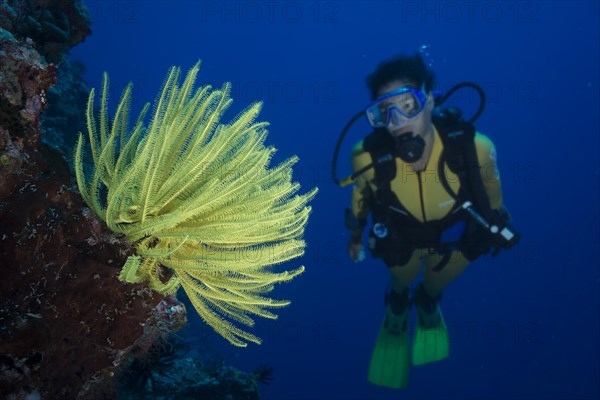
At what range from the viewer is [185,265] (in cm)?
232

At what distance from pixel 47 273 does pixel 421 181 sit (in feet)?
18.0

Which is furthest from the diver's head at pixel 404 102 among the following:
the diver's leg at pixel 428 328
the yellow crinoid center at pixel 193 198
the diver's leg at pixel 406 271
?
the yellow crinoid center at pixel 193 198

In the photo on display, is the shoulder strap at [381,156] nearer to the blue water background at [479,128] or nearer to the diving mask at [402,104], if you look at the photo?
the diving mask at [402,104]

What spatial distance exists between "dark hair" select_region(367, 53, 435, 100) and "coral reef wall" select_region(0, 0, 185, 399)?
16.0 ft

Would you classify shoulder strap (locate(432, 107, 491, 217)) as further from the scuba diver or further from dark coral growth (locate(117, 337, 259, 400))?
dark coral growth (locate(117, 337, 259, 400))

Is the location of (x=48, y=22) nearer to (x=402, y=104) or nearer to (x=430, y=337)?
(x=402, y=104)

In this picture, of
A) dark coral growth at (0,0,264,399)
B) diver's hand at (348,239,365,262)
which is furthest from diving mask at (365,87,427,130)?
dark coral growth at (0,0,264,399)

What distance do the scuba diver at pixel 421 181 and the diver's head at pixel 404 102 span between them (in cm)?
1

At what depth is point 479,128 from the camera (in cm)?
8869

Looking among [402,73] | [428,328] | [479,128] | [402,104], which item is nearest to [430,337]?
[428,328]

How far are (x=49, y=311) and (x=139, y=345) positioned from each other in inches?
32.9

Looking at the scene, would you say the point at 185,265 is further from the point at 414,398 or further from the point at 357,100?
the point at 357,100

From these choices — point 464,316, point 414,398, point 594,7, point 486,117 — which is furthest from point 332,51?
point 414,398

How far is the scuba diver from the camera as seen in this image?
5.73 m
